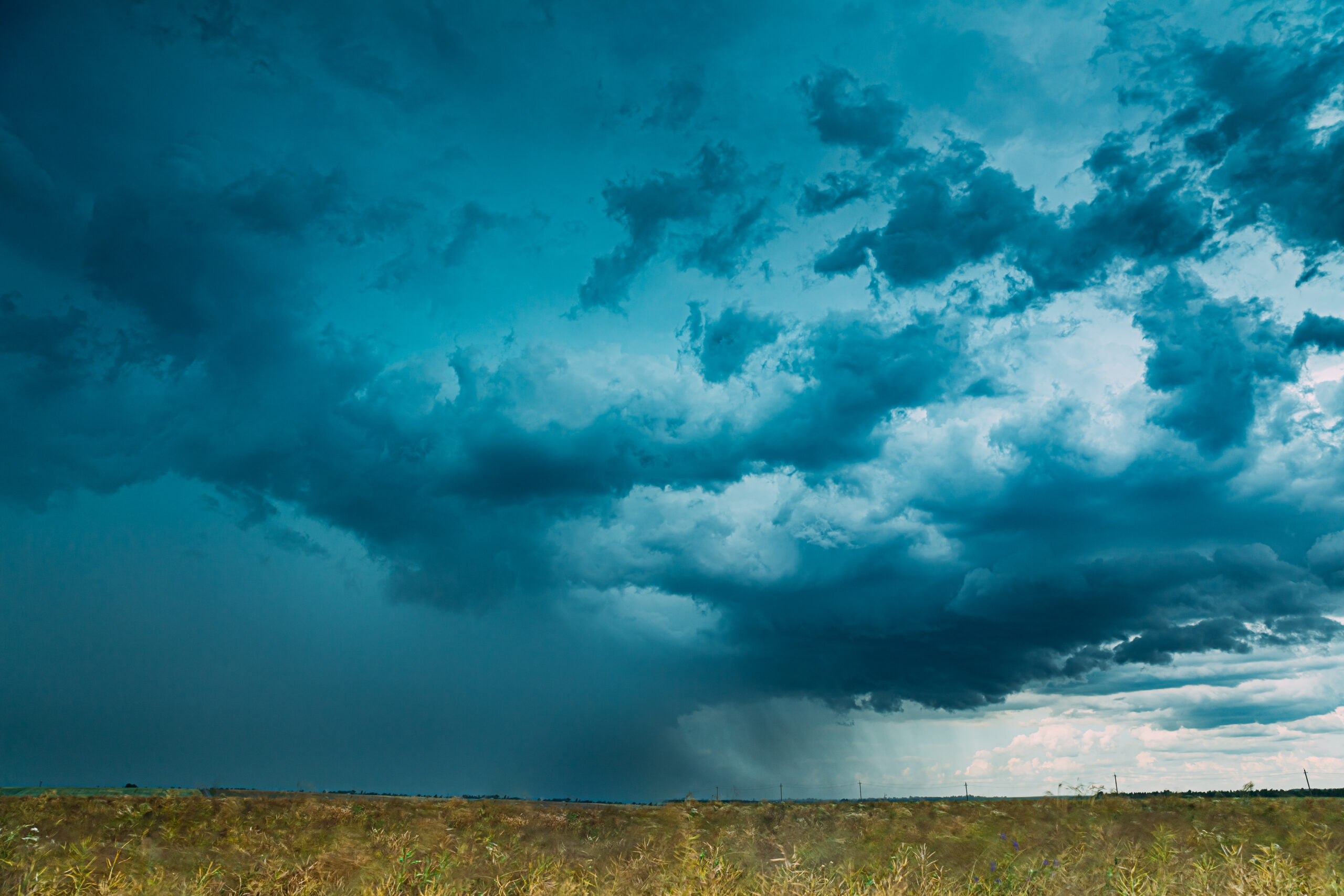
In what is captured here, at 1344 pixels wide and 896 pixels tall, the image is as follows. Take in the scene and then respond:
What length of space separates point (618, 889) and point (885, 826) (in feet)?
27.2

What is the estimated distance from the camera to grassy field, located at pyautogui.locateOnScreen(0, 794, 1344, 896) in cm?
1789

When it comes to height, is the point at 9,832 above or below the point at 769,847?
above

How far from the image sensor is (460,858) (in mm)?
20359

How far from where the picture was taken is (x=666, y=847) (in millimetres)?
21078

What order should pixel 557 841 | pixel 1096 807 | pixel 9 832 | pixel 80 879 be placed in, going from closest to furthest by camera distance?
pixel 80 879, pixel 9 832, pixel 557 841, pixel 1096 807

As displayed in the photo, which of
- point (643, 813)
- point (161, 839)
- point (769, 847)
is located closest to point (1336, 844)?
point (769, 847)

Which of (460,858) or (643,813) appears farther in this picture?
(643,813)

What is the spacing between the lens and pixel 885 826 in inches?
889

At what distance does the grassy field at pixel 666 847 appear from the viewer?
17891 millimetres

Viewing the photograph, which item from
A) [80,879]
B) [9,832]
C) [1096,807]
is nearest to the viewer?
[80,879]

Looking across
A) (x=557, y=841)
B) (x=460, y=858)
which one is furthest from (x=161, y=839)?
(x=557, y=841)

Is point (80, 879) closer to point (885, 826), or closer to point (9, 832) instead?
point (9, 832)

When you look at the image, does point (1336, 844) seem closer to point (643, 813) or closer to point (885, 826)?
point (885, 826)

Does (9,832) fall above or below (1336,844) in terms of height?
above
